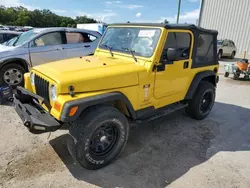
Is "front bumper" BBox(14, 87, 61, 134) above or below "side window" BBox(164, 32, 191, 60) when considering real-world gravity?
below

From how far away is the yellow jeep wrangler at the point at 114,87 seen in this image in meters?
2.64

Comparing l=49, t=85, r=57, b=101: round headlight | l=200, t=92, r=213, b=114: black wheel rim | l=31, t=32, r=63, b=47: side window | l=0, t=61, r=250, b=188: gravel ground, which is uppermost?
l=31, t=32, r=63, b=47: side window

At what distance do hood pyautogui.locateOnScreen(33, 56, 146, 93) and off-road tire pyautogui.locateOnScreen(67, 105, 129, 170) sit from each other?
322 millimetres

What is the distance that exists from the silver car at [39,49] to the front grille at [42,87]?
318 centimetres

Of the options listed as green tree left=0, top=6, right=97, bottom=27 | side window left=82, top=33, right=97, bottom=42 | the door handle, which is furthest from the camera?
green tree left=0, top=6, right=97, bottom=27

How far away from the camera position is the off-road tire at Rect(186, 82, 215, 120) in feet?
14.7

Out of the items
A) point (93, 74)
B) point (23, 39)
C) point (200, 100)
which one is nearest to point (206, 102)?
point (200, 100)

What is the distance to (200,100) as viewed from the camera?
177 inches

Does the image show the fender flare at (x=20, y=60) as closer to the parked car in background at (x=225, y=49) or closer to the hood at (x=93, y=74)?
the hood at (x=93, y=74)

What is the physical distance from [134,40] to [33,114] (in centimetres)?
196

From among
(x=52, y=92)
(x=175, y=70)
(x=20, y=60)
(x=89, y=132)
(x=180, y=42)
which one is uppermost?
(x=180, y=42)

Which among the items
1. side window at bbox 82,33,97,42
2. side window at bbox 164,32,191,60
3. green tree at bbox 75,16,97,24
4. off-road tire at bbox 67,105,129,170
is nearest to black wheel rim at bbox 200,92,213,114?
side window at bbox 164,32,191,60

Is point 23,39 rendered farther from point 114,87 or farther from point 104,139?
point 104,139

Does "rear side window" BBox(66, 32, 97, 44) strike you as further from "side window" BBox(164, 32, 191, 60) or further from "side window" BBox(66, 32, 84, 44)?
"side window" BBox(164, 32, 191, 60)
